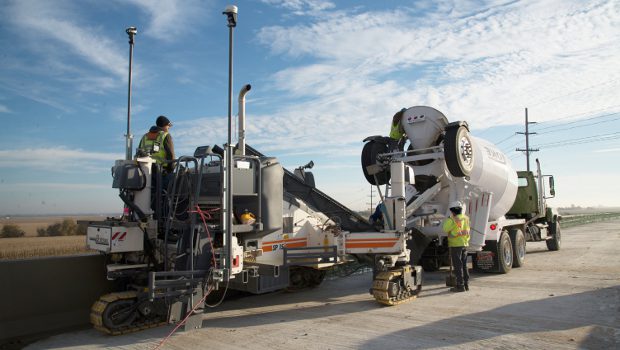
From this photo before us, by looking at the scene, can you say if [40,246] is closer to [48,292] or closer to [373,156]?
[48,292]

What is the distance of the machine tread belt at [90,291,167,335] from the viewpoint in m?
6.38

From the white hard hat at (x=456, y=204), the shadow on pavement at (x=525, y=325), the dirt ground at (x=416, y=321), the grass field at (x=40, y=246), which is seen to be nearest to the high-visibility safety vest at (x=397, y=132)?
the white hard hat at (x=456, y=204)

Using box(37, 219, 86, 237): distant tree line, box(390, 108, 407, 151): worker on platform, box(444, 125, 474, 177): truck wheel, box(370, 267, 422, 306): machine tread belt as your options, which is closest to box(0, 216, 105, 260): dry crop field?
box(37, 219, 86, 237): distant tree line

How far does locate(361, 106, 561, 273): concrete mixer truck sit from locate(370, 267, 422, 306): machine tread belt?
908 millimetres

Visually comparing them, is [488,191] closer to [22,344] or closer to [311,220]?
[311,220]

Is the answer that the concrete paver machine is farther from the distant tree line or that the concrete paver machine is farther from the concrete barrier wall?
the distant tree line

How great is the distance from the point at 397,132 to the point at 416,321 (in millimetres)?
5057

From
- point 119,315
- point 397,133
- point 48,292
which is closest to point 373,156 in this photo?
point 397,133

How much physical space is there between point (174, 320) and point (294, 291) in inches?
164

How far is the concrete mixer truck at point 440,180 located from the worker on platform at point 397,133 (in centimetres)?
3

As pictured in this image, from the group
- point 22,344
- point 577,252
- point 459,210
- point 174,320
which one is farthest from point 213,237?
point 577,252

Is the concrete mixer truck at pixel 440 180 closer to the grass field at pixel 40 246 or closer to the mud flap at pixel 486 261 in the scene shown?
the mud flap at pixel 486 261

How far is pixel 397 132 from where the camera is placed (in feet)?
35.8

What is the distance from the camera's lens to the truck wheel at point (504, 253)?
457 inches
